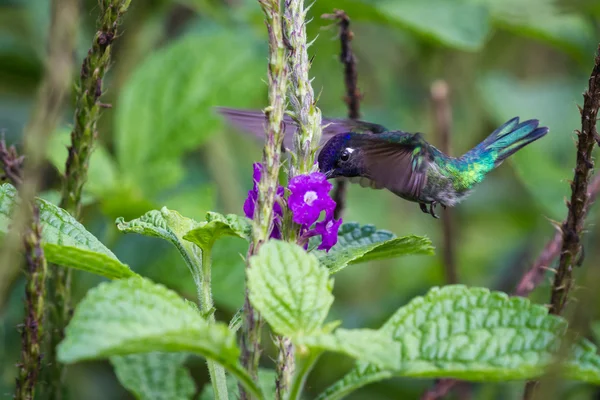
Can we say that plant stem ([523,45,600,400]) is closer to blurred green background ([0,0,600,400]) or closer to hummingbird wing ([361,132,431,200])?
hummingbird wing ([361,132,431,200])

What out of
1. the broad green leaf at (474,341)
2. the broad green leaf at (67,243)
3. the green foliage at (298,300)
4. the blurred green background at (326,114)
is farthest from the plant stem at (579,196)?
the broad green leaf at (67,243)

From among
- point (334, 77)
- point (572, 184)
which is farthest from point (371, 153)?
point (334, 77)

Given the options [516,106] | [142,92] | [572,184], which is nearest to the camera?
[572,184]

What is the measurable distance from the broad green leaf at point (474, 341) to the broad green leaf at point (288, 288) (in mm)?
121

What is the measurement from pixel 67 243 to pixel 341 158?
0.66 m

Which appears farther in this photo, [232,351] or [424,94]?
[424,94]

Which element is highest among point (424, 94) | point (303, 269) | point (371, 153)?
point (424, 94)

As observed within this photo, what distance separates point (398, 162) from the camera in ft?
5.43

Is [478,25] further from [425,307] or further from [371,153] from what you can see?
[425,307]

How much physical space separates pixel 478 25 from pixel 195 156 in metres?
1.64

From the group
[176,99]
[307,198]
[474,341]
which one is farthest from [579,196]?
[176,99]

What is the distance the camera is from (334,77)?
12.1ft

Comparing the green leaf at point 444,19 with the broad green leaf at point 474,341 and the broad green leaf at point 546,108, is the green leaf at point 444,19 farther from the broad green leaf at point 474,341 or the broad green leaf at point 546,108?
the broad green leaf at point 474,341

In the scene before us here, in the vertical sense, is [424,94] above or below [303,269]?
above
